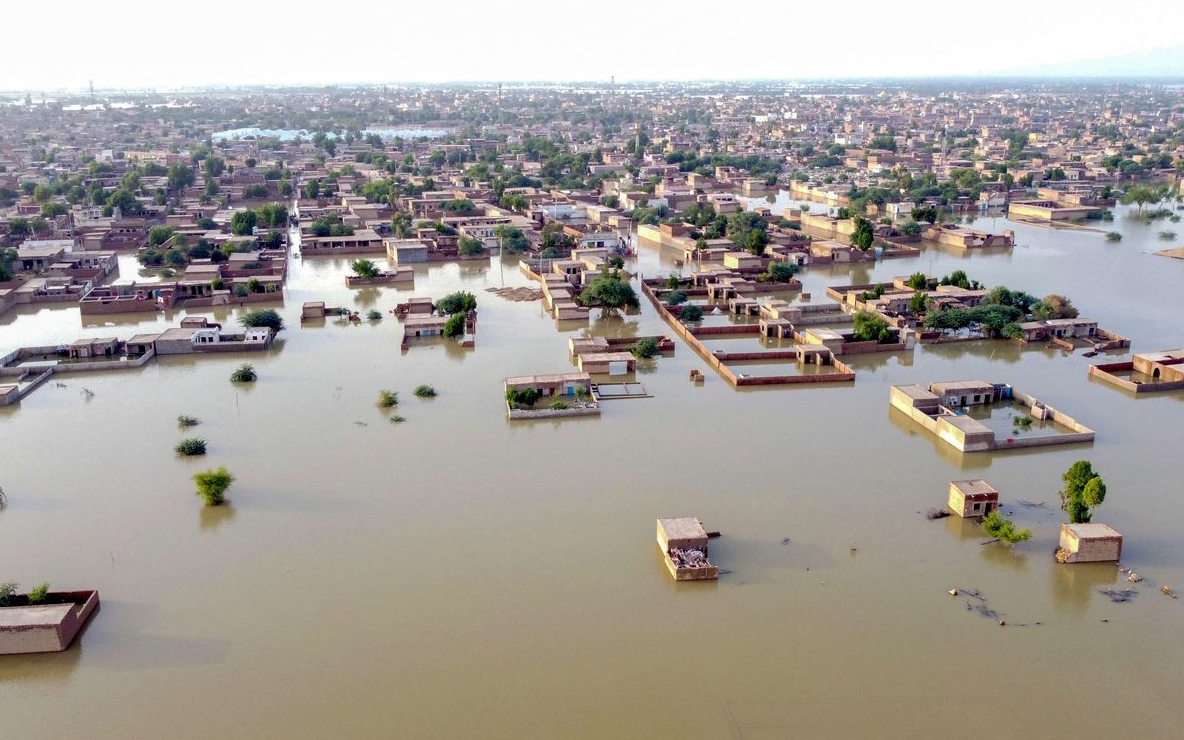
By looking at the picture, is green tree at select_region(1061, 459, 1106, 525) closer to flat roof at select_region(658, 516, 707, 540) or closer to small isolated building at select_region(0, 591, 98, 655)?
flat roof at select_region(658, 516, 707, 540)

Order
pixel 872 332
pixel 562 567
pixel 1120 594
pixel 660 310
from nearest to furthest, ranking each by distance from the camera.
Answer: pixel 1120 594, pixel 562 567, pixel 872 332, pixel 660 310

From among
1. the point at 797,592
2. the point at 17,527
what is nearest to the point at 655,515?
the point at 797,592

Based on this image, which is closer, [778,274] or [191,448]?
[191,448]

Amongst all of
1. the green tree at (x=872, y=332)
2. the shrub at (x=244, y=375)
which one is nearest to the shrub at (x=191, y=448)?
the shrub at (x=244, y=375)

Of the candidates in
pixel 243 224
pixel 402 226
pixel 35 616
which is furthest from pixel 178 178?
pixel 35 616

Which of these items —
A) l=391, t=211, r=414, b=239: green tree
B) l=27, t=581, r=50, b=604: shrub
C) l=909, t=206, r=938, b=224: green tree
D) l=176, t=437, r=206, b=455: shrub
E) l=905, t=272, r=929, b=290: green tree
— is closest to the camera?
l=27, t=581, r=50, b=604: shrub

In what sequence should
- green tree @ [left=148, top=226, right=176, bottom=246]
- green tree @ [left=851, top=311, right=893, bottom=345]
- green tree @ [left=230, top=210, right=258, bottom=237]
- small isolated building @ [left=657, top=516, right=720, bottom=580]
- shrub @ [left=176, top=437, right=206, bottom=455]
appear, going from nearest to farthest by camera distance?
1. small isolated building @ [left=657, top=516, right=720, bottom=580]
2. shrub @ [left=176, top=437, right=206, bottom=455]
3. green tree @ [left=851, top=311, right=893, bottom=345]
4. green tree @ [left=148, top=226, right=176, bottom=246]
5. green tree @ [left=230, top=210, right=258, bottom=237]

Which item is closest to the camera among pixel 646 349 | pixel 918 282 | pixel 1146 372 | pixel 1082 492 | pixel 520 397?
pixel 1082 492

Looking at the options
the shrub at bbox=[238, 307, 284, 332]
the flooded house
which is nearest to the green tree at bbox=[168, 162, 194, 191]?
the shrub at bbox=[238, 307, 284, 332]

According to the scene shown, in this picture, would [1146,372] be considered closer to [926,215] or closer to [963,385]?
[963,385]
